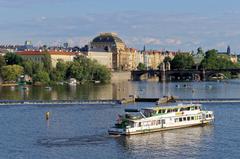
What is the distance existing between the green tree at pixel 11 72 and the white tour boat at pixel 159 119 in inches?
2715

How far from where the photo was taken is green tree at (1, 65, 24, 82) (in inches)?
4646

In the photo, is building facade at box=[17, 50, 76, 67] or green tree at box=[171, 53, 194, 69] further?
green tree at box=[171, 53, 194, 69]

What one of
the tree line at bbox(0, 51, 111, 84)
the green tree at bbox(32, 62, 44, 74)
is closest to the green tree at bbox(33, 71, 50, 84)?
the tree line at bbox(0, 51, 111, 84)

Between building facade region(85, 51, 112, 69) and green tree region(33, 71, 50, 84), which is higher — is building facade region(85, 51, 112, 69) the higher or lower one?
the higher one

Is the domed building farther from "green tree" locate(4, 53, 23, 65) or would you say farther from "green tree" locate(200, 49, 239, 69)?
"green tree" locate(4, 53, 23, 65)

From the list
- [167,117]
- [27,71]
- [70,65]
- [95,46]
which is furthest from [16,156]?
[95,46]

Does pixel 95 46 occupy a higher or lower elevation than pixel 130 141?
higher

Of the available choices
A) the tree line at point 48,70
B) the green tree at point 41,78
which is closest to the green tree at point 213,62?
the tree line at point 48,70

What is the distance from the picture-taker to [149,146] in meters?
40.7

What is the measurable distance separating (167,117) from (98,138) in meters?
7.31

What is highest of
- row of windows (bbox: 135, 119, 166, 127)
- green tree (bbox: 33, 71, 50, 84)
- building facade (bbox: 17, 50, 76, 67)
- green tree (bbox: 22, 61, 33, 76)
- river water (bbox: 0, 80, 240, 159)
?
building facade (bbox: 17, 50, 76, 67)

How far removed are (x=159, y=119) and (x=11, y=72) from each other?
7365 centimetres

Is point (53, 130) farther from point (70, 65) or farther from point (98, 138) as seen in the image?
point (70, 65)

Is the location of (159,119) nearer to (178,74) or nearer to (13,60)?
(13,60)
